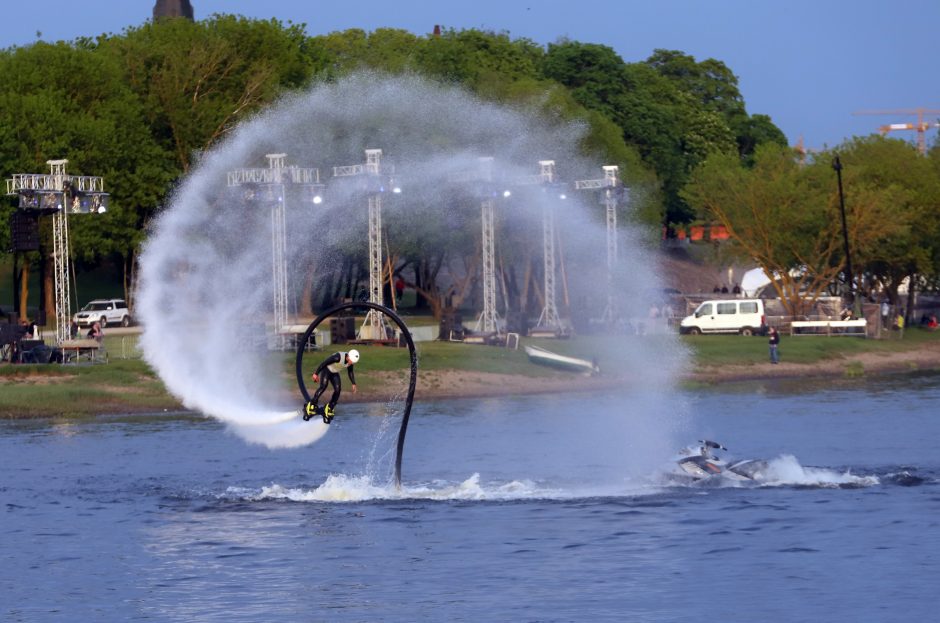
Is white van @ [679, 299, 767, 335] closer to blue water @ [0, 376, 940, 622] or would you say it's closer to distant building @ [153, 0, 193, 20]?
blue water @ [0, 376, 940, 622]

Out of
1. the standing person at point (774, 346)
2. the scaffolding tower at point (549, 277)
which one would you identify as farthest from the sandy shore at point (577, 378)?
the scaffolding tower at point (549, 277)

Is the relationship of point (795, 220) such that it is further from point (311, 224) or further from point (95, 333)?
point (95, 333)

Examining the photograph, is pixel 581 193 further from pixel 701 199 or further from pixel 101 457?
pixel 101 457

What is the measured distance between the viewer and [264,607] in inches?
1065

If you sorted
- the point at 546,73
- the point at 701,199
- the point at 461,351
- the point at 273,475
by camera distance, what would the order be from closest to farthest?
the point at 273,475 → the point at 461,351 → the point at 701,199 → the point at 546,73

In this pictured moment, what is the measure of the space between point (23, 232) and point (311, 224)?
1324 centimetres

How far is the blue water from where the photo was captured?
27.5m

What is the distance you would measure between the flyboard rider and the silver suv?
55.6m

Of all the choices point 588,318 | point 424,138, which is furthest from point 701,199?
point 424,138

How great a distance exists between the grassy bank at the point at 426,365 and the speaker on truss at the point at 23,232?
5.45m

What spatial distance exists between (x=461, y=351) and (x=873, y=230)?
32318mm

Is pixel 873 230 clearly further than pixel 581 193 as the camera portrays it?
Yes

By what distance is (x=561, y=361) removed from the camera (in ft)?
222

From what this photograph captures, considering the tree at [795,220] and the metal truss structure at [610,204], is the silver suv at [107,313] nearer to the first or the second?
the metal truss structure at [610,204]
